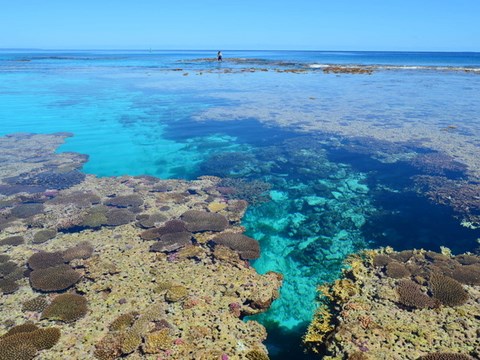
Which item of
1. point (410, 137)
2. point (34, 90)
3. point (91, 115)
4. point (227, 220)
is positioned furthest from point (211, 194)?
point (34, 90)

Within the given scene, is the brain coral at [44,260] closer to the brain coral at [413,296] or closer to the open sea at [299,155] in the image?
the open sea at [299,155]

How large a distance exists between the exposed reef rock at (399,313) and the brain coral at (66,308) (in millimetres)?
5497

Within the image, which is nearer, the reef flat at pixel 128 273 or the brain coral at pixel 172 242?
the reef flat at pixel 128 273

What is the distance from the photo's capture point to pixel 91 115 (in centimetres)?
3152

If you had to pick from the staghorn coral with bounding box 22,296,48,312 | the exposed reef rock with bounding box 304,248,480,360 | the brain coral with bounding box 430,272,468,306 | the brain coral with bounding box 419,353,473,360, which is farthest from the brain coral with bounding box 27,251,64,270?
the brain coral with bounding box 430,272,468,306

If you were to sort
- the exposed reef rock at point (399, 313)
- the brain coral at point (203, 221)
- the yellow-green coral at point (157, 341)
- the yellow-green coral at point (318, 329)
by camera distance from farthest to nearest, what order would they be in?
1. the brain coral at point (203, 221)
2. the yellow-green coral at point (318, 329)
3. the yellow-green coral at point (157, 341)
4. the exposed reef rock at point (399, 313)

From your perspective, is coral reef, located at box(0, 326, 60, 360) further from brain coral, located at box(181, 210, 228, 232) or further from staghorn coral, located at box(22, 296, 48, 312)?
brain coral, located at box(181, 210, 228, 232)

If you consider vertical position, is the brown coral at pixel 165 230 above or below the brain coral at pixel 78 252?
above

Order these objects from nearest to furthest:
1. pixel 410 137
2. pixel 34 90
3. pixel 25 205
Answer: pixel 25 205, pixel 410 137, pixel 34 90

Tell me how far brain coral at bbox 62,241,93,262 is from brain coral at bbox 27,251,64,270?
0.17 m

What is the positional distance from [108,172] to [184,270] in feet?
33.3

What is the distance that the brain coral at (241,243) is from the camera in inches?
435

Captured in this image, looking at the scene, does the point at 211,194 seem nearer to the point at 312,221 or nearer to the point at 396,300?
the point at 312,221

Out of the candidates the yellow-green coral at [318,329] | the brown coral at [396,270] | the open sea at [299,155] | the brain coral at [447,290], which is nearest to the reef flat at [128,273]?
the open sea at [299,155]
